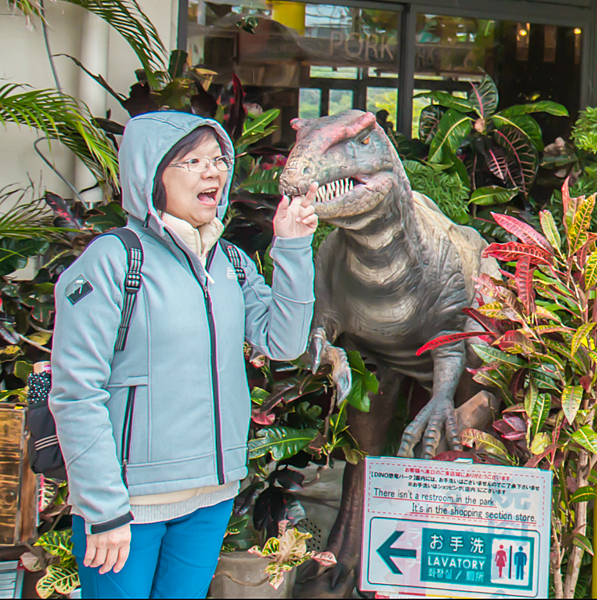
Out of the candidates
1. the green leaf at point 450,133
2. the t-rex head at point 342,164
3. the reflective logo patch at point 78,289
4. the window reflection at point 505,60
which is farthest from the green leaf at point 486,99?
the reflective logo patch at point 78,289

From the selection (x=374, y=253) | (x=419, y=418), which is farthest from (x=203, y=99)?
(x=419, y=418)

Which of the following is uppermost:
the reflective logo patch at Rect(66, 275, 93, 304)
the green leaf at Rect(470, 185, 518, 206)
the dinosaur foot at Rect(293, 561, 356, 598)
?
the green leaf at Rect(470, 185, 518, 206)

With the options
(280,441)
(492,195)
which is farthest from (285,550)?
(492,195)

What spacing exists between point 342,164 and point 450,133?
1.56m

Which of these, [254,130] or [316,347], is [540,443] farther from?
[254,130]

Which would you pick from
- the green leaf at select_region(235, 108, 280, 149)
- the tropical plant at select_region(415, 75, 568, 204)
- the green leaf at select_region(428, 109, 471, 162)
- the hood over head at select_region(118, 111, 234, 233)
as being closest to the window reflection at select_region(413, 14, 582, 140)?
the tropical plant at select_region(415, 75, 568, 204)

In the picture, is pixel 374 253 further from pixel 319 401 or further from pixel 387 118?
pixel 387 118

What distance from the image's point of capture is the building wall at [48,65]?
11.2 feet

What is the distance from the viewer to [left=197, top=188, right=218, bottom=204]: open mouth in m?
1.64

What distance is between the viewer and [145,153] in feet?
5.16

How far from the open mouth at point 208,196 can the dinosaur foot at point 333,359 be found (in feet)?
2.68

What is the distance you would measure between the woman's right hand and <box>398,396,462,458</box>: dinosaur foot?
3.76 feet

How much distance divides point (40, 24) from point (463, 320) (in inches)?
106

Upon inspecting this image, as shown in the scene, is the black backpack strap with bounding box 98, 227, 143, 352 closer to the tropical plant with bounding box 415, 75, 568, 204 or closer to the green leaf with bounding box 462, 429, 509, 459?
the green leaf with bounding box 462, 429, 509, 459
